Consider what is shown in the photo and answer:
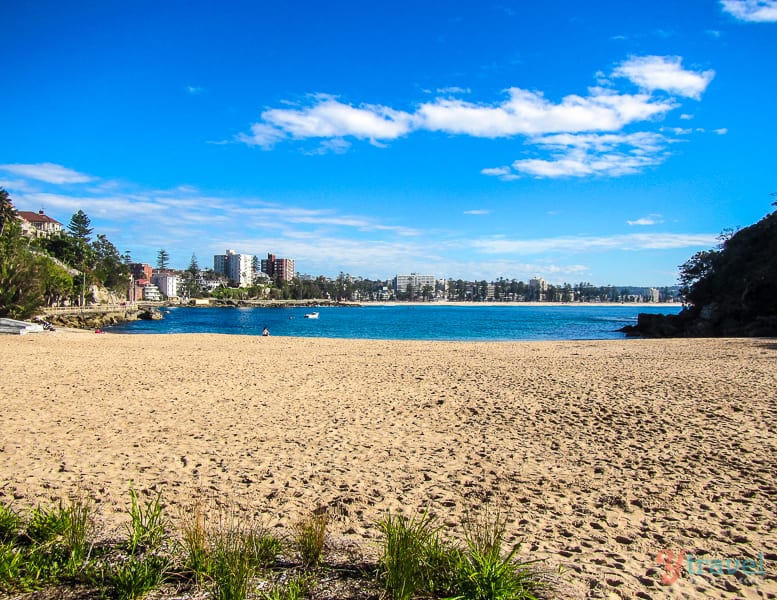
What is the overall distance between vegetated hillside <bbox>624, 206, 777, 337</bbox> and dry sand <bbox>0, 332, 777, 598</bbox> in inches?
1082

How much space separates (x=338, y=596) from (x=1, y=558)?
2335 millimetres

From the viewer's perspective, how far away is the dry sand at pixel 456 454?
4809 millimetres

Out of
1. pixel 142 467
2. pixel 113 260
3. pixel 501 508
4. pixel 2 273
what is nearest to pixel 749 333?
pixel 501 508

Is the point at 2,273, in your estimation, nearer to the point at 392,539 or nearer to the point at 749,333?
the point at 392,539

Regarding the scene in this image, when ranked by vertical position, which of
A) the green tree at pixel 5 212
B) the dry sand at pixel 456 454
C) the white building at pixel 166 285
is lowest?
the dry sand at pixel 456 454

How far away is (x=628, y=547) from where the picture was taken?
456cm

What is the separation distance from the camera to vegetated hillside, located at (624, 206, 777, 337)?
37938 millimetres

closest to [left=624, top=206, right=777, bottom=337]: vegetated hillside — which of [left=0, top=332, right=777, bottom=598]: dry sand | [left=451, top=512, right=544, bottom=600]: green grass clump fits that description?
[left=0, top=332, right=777, bottom=598]: dry sand

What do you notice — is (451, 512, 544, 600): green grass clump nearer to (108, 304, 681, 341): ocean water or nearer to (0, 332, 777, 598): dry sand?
(0, 332, 777, 598): dry sand

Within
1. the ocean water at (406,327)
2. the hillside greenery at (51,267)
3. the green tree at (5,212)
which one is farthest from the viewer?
the green tree at (5,212)

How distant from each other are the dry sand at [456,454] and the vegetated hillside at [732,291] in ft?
90.1

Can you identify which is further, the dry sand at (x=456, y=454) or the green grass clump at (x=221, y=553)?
the dry sand at (x=456, y=454)

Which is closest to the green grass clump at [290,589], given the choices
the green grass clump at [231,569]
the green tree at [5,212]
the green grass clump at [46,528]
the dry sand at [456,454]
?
the green grass clump at [231,569]

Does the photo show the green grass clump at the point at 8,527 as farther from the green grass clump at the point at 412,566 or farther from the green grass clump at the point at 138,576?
the green grass clump at the point at 412,566
